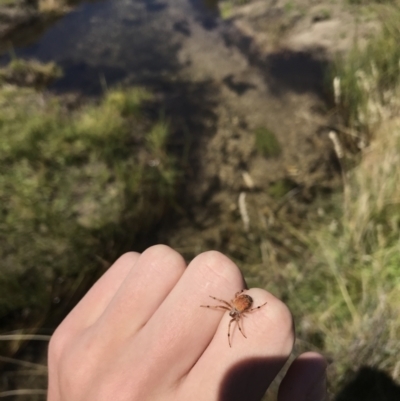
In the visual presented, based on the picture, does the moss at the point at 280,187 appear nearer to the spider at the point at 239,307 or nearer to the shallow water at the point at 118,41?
the shallow water at the point at 118,41

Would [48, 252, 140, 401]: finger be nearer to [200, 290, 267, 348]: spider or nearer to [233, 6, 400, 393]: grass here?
[200, 290, 267, 348]: spider

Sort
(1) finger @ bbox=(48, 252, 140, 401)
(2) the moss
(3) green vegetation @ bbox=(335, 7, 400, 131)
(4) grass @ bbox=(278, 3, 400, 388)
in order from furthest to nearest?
1. (2) the moss
2. (3) green vegetation @ bbox=(335, 7, 400, 131)
3. (4) grass @ bbox=(278, 3, 400, 388)
4. (1) finger @ bbox=(48, 252, 140, 401)

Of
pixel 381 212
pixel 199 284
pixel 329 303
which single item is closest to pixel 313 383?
pixel 199 284

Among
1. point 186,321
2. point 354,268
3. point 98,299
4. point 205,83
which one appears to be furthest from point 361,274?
point 205,83

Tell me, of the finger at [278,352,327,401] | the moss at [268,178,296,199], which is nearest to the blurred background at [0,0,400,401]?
the moss at [268,178,296,199]

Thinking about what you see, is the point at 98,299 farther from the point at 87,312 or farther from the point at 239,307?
the point at 239,307
